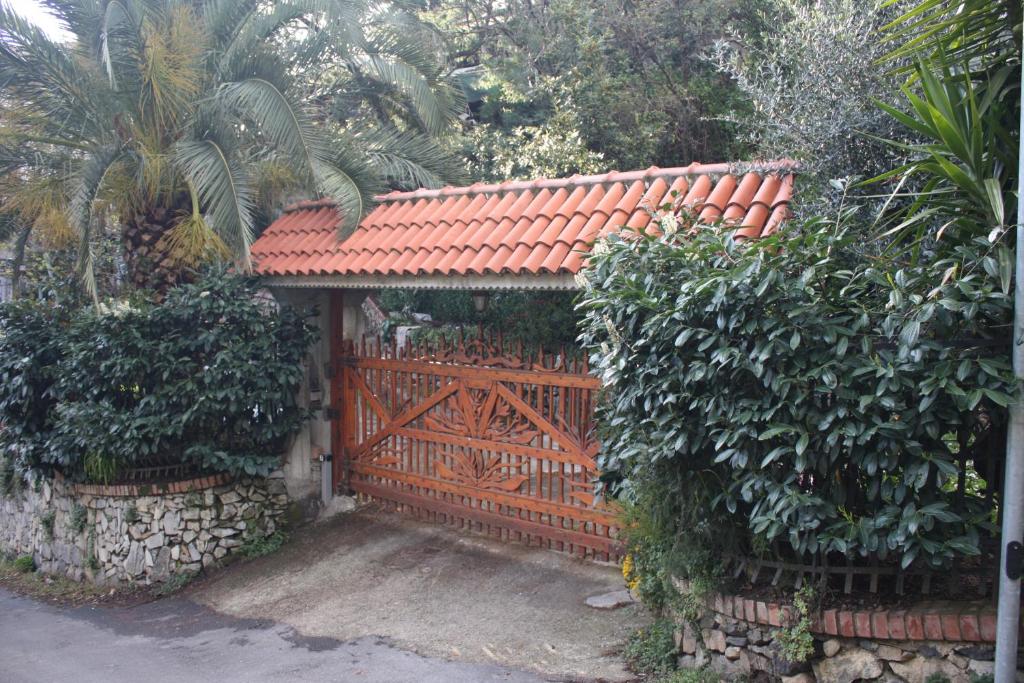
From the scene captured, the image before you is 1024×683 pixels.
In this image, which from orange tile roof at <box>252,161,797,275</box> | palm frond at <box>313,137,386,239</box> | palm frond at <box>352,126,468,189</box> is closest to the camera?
orange tile roof at <box>252,161,797,275</box>

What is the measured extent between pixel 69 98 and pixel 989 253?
26.7 feet

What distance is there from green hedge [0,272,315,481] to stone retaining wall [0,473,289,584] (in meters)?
0.27

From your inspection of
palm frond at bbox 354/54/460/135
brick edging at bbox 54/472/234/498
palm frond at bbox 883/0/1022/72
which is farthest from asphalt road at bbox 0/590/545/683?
palm frond at bbox 354/54/460/135

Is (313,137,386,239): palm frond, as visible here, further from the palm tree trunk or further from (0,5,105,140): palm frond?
(0,5,105,140): palm frond

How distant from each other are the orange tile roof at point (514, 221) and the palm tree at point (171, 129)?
1.35 feet

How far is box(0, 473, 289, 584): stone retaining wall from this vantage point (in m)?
8.32

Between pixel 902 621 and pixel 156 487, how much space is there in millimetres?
6611

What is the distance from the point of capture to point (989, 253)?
13.6 feet

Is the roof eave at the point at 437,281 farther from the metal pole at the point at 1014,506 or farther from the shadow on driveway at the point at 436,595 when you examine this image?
the metal pole at the point at 1014,506

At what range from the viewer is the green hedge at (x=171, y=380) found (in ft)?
26.3

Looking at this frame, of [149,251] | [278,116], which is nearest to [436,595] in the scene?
[278,116]

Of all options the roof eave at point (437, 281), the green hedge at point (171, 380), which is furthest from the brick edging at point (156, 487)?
the roof eave at point (437, 281)

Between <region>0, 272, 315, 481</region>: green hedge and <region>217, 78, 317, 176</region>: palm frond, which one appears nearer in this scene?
<region>0, 272, 315, 481</region>: green hedge

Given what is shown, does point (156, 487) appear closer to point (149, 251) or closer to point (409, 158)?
point (149, 251)
